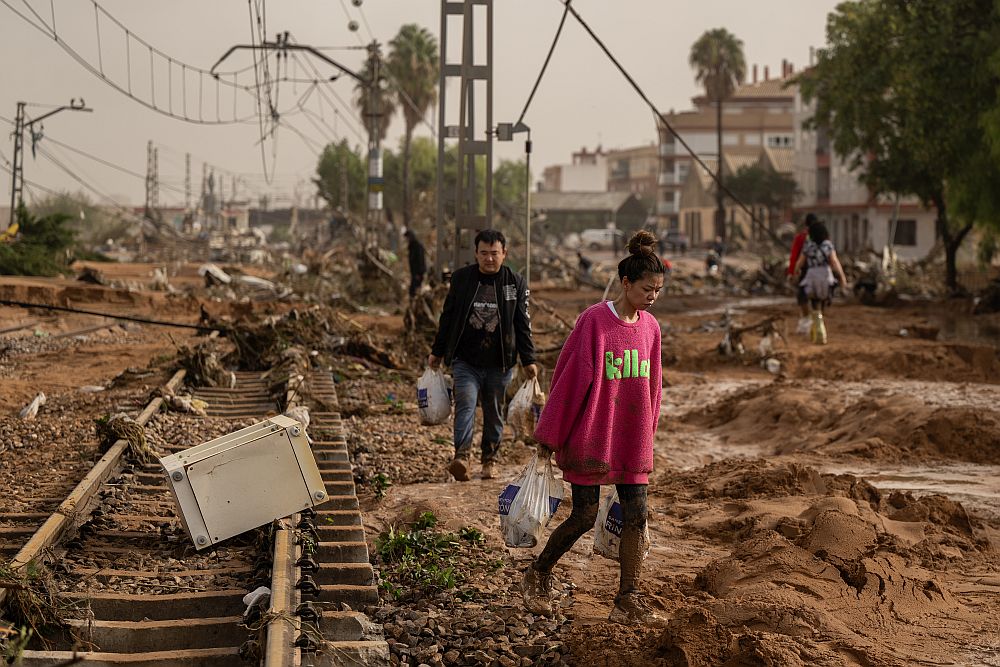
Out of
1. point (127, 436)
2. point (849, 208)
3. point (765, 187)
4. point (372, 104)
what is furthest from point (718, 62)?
point (127, 436)

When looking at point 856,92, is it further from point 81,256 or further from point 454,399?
point 81,256

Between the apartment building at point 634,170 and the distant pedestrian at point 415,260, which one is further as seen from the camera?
the apartment building at point 634,170

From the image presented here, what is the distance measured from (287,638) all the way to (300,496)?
5.69ft

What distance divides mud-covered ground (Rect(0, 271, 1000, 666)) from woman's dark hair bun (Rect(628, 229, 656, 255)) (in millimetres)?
1615

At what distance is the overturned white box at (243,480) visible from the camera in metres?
6.39

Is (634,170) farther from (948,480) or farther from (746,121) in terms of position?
(948,480)

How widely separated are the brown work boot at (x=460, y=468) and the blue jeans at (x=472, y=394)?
0.17ft

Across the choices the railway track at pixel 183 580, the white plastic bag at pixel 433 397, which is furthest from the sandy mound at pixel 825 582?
the white plastic bag at pixel 433 397

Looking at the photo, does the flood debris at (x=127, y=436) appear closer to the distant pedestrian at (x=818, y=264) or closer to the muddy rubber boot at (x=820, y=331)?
the distant pedestrian at (x=818, y=264)

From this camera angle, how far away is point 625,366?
576 cm

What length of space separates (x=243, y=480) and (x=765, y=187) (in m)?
85.7

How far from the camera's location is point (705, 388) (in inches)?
645

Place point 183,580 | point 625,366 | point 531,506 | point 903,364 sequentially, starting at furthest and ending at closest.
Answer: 1. point 903,364
2. point 183,580
3. point 531,506
4. point 625,366

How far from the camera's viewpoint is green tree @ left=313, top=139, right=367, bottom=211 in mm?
95688
